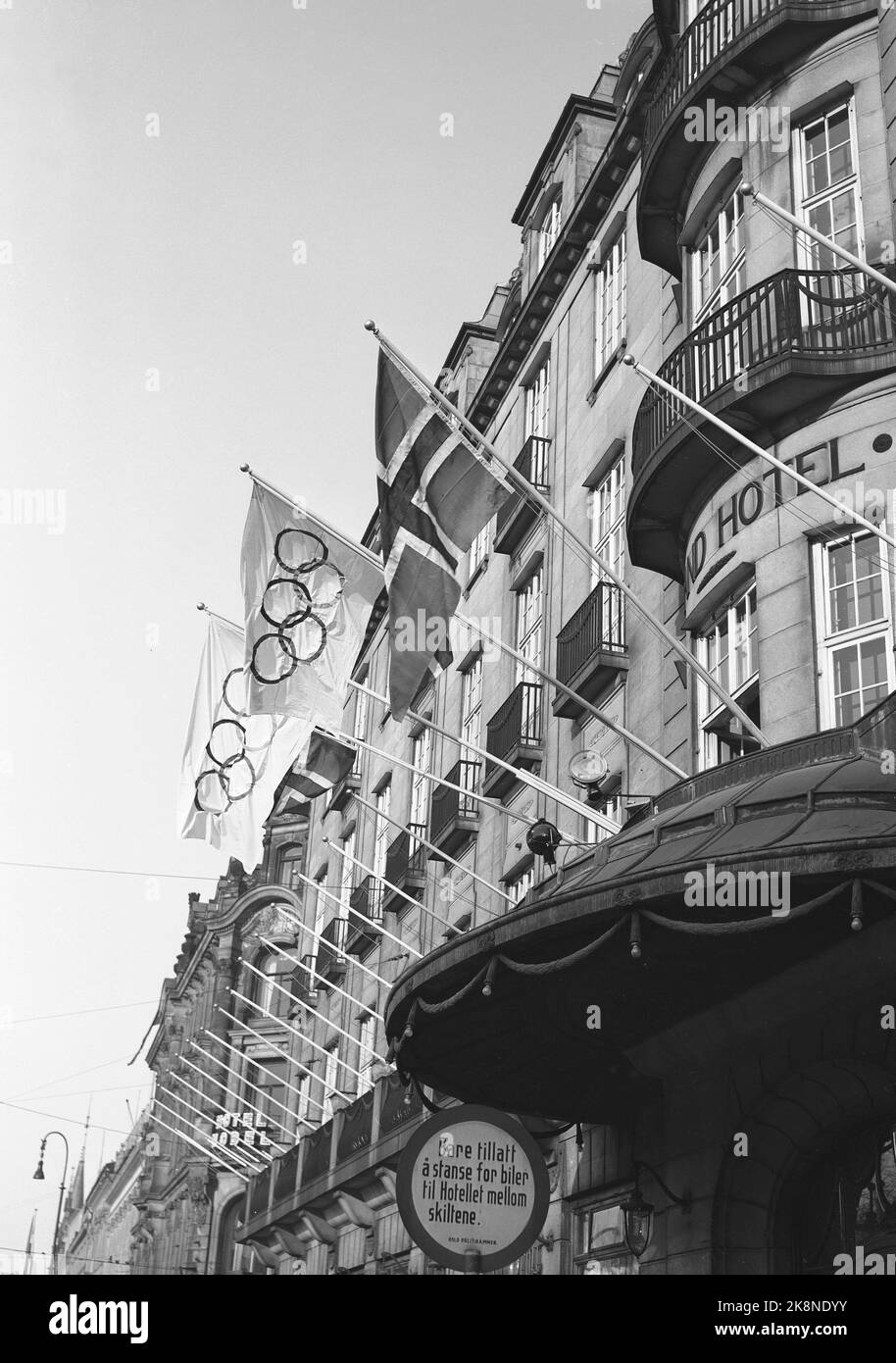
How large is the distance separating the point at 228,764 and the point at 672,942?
35.3 feet

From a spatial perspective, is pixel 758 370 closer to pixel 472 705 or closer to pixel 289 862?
pixel 472 705

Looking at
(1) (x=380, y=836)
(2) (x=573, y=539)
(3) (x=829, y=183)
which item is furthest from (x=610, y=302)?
(1) (x=380, y=836)

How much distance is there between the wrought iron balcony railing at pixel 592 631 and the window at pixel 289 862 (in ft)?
168

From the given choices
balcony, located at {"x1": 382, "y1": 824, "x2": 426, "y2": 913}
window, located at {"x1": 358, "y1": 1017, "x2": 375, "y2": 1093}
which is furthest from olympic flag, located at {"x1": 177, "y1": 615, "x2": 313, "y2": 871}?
window, located at {"x1": 358, "y1": 1017, "x2": 375, "y2": 1093}

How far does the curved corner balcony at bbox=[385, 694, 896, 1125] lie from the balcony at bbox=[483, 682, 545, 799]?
31.0ft

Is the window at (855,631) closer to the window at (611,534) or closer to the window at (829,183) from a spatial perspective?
the window at (829,183)

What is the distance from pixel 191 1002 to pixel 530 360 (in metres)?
59.2

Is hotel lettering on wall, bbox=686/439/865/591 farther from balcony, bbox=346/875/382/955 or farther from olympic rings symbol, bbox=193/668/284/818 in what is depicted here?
balcony, bbox=346/875/382/955

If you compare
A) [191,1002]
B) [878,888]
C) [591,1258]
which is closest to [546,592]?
[591,1258]

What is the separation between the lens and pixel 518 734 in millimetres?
25938

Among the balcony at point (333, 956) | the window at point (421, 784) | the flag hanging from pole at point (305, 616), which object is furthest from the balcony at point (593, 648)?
the balcony at point (333, 956)

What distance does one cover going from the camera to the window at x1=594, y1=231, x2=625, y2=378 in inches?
1022
